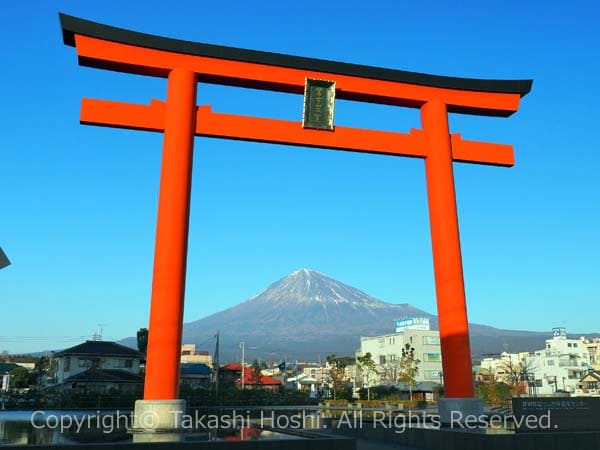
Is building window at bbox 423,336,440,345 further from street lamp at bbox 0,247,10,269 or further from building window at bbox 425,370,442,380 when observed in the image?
street lamp at bbox 0,247,10,269

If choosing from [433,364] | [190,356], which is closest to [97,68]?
[433,364]

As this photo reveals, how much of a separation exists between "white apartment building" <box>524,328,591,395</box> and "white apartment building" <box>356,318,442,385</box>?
459 inches

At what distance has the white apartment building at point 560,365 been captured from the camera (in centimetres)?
6016

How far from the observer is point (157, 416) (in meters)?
9.71

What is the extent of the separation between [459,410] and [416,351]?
50679 millimetres

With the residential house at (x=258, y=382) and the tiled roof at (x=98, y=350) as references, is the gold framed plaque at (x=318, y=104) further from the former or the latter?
the residential house at (x=258, y=382)

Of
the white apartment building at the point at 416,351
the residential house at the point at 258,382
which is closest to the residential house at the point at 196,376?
the residential house at the point at 258,382

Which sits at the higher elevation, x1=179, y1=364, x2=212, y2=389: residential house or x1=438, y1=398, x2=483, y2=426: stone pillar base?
x1=179, y1=364, x2=212, y2=389: residential house

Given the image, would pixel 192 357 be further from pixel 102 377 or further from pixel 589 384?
pixel 589 384

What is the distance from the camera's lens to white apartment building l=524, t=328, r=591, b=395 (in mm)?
60156

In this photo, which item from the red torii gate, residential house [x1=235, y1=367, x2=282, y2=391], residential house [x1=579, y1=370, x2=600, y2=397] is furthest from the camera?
residential house [x1=579, y1=370, x2=600, y2=397]

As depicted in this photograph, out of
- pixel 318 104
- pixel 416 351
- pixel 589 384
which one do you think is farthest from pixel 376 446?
pixel 589 384

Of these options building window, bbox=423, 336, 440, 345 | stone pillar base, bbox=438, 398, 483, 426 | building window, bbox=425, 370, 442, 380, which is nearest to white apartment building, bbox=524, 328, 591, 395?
Answer: building window, bbox=423, 336, 440, 345

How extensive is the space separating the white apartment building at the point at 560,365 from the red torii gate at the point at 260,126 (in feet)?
174
